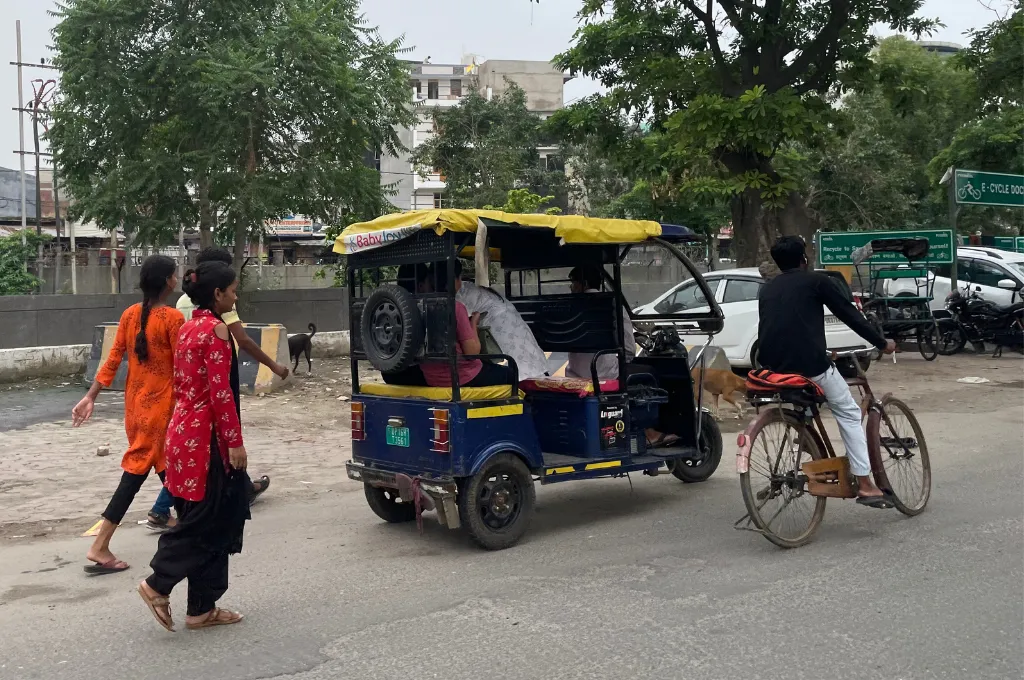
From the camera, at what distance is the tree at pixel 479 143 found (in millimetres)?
35781

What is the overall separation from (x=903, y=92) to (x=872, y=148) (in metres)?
15.7

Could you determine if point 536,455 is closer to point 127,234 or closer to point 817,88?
point 817,88

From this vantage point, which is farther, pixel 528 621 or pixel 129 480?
pixel 129 480

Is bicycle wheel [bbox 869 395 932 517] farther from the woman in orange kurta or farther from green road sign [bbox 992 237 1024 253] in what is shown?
green road sign [bbox 992 237 1024 253]

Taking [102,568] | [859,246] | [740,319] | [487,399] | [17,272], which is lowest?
[102,568]

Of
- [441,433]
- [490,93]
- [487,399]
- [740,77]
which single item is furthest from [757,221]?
[490,93]

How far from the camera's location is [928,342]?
17047 mm

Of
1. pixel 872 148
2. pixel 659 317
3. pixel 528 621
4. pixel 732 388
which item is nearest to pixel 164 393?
pixel 528 621

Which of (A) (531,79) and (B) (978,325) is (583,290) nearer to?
(B) (978,325)

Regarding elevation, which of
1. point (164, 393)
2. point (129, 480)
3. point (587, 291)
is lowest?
point (129, 480)

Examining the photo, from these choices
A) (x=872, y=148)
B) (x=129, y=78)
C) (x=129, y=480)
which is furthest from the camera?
(x=872, y=148)

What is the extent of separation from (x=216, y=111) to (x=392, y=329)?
1284 centimetres

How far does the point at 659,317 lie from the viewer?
25.5 ft

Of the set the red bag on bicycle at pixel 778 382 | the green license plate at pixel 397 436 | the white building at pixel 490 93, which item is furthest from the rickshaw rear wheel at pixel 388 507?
the white building at pixel 490 93
